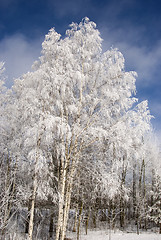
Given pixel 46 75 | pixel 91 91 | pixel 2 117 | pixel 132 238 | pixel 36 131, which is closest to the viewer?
pixel 36 131

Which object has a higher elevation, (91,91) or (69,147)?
(91,91)

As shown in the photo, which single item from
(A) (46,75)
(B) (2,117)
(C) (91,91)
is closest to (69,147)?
(C) (91,91)

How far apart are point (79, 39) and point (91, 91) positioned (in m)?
→ 2.30

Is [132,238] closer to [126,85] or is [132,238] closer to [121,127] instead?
[121,127]

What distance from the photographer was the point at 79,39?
7504 mm

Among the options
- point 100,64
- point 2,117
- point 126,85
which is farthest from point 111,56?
point 2,117

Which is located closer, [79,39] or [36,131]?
[36,131]

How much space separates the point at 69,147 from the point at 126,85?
329 centimetres

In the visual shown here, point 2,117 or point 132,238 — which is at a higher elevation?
point 2,117

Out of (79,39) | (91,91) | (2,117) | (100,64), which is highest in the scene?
(79,39)

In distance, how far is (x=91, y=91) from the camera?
712cm

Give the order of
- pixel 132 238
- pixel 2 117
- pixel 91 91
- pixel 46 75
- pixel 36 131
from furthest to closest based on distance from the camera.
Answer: pixel 132 238 < pixel 2 117 < pixel 91 91 < pixel 46 75 < pixel 36 131

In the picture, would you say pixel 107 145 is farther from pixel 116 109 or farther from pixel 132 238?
pixel 132 238

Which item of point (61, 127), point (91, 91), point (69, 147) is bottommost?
point (69, 147)
